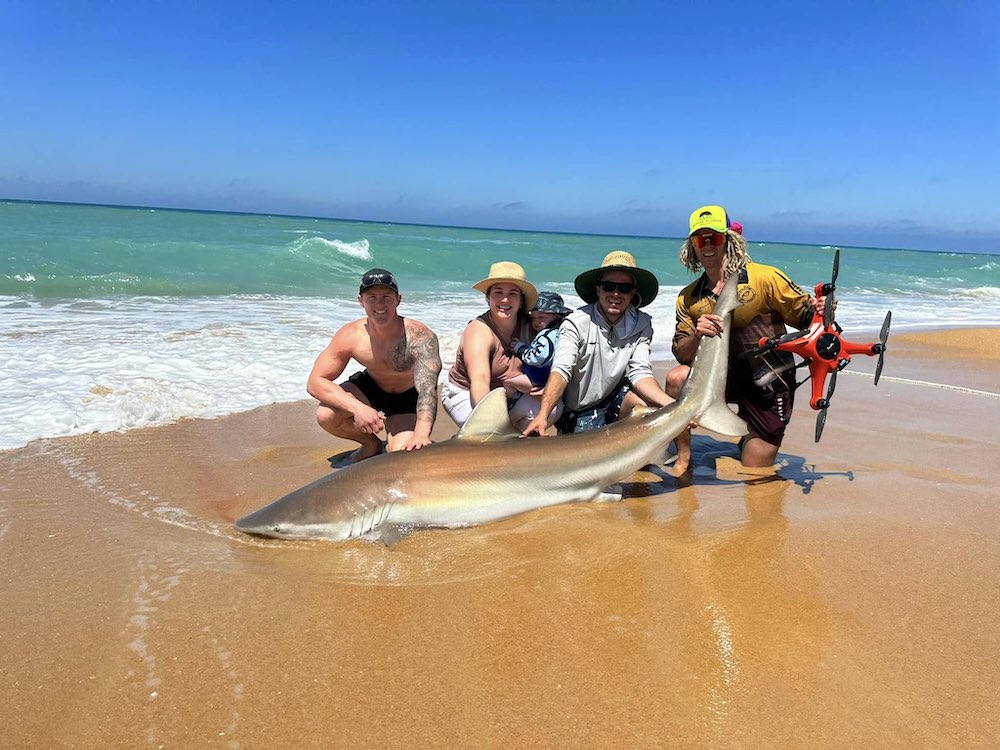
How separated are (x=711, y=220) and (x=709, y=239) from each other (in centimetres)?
12

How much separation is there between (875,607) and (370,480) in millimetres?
2319

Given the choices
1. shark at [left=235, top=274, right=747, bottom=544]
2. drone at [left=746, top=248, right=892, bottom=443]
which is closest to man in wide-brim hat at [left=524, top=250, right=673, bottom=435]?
shark at [left=235, top=274, right=747, bottom=544]

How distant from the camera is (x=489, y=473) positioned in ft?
12.5

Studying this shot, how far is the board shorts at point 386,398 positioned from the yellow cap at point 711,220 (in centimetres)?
228

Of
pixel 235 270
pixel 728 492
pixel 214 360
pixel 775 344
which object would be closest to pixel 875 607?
pixel 728 492

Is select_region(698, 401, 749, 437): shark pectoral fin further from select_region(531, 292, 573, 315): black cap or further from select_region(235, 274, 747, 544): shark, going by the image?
select_region(531, 292, 573, 315): black cap

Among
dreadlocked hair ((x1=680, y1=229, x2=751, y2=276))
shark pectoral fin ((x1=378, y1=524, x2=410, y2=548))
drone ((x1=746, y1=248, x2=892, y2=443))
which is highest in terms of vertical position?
dreadlocked hair ((x1=680, y1=229, x2=751, y2=276))

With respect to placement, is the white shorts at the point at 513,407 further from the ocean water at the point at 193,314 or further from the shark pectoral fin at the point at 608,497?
the ocean water at the point at 193,314

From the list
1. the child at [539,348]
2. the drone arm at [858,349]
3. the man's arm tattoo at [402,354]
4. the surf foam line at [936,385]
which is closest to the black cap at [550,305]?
the child at [539,348]

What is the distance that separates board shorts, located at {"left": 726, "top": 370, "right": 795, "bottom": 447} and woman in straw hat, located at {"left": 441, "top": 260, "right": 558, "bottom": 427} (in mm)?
1341

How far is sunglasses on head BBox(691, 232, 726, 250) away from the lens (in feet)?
14.7

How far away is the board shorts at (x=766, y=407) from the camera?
16.3 feet

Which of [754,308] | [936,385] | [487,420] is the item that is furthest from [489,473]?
[936,385]

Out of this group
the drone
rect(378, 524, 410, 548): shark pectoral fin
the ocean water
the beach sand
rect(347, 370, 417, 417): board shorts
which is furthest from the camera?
the ocean water
